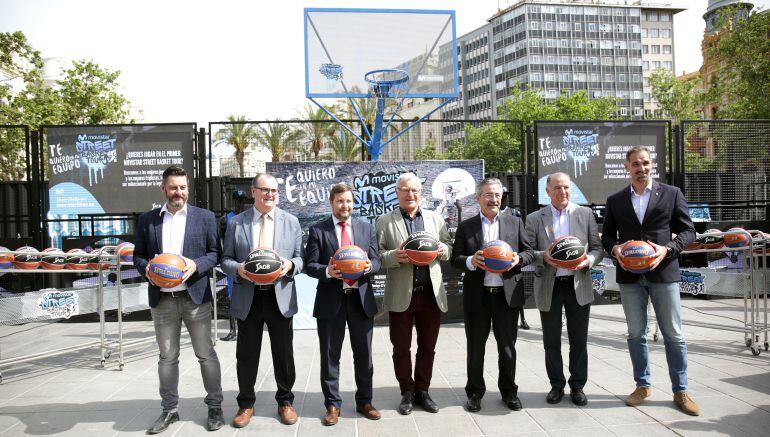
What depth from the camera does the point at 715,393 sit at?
5.26 meters

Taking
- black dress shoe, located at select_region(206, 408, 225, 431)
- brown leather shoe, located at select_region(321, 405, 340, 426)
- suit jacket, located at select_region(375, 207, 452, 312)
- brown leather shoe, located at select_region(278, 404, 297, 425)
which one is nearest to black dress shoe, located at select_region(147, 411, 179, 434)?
black dress shoe, located at select_region(206, 408, 225, 431)

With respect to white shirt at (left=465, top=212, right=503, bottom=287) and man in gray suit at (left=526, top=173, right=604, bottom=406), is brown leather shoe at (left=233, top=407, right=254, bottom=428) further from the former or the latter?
man in gray suit at (left=526, top=173, right=604, bottom=406)

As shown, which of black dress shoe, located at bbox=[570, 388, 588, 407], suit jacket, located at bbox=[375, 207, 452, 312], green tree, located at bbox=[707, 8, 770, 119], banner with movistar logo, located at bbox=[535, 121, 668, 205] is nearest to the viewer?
suit jacket, located at bbox=[375, 207, 452, 312]

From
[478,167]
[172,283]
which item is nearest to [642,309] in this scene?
[172,283]

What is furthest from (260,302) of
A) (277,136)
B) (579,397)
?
(277,136)

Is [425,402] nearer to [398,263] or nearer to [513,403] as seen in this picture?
[513,403]

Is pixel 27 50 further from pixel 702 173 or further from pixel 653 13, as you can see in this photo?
pixel 653 13

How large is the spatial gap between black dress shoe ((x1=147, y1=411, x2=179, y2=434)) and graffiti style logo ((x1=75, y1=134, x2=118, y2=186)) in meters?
5.96

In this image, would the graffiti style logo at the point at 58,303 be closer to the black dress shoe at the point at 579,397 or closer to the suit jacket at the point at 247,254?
the suit jacket at the point at 247,254

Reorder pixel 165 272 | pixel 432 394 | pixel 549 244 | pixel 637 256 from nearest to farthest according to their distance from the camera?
1. pixel 165 272
2. pixel 637 256
3. pixel 549 244
4. pixel 432 394

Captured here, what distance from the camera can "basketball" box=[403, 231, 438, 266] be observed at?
4664mm

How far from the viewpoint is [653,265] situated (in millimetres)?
4707

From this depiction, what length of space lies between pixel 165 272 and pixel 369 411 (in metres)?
2.03

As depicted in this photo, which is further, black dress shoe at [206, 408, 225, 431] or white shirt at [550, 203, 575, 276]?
white shirt at [550, 203, 575, 276]
